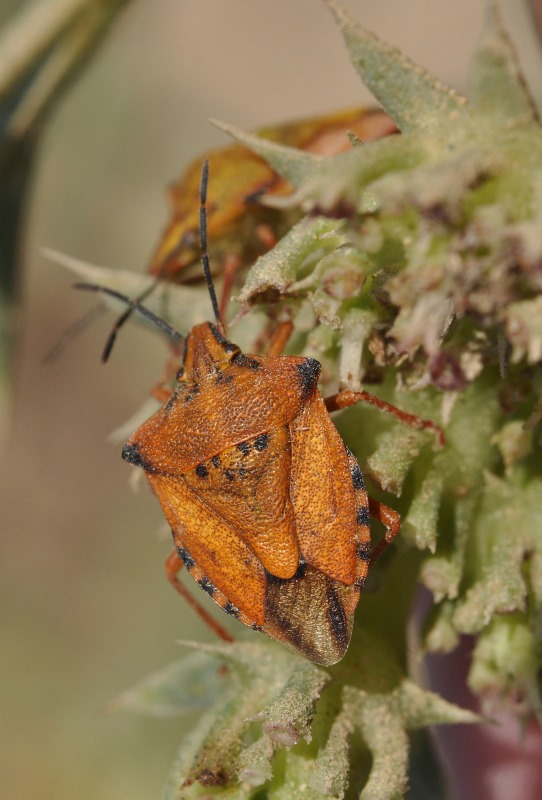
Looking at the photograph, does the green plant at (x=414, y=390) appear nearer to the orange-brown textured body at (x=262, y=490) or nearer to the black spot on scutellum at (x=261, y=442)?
the orange-brown textured body at (x=262, y=490)

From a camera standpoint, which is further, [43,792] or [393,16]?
[393,16]

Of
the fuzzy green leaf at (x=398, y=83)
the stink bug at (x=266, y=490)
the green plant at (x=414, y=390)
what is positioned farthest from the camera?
the stink bug at (x=266, y=490)

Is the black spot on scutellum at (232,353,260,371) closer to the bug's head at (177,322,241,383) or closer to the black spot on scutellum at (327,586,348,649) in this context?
the bug's head at (177,322,241,383)

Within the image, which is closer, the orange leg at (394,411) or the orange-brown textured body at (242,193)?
the orange leg at (394,411)

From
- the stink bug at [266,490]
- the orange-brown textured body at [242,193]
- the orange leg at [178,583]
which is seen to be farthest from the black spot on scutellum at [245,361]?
the orange leg at [178,583]

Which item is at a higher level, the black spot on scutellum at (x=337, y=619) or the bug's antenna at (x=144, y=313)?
the bug's antenna at (x=144, y=313)

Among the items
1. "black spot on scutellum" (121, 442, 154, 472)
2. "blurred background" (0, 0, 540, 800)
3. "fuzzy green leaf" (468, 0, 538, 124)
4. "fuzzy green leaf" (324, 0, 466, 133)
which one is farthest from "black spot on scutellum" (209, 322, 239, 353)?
"blurred background" (0, 0, 540, 800)

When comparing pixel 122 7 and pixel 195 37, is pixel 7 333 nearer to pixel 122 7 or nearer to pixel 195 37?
pixel 122 7

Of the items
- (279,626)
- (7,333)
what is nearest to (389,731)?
(279,626)
